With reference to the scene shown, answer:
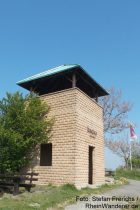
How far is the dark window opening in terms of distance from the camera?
1794 centimetres

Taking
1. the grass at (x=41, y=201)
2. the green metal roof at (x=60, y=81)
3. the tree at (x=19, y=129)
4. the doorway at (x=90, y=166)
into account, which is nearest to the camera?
the grass at (x=41, y=201)

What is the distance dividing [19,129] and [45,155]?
3.00 metres

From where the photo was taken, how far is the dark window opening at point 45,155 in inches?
706

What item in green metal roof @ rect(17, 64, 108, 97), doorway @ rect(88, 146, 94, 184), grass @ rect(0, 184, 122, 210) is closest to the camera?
grass @ rect(0, 184, 122, 210)

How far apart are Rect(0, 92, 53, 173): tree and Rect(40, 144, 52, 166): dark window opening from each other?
109cm

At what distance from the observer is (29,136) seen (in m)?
16.4

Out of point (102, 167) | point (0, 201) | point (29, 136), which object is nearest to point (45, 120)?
point (29, 136)

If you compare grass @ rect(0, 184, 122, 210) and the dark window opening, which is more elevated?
the dark window opening

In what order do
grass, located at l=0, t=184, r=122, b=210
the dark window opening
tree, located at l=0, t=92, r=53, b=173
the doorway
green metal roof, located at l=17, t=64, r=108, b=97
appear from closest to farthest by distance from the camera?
grass, located at l=0, t=184, r=122, b=210, tree, located at l=0, t=92, r=53, b=173, green metal roof, located at l=17, t=64, r=108, b=97, the dark window opening, the doorway

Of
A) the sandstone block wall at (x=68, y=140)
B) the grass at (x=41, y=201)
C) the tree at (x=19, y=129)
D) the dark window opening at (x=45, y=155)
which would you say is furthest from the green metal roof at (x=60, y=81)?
the grass at (x=41, y=201)

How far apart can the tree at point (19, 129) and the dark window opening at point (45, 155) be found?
1.09 m

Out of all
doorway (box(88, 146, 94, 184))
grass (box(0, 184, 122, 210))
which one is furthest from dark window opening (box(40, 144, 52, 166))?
grass (box(0, 184, 122, 210))

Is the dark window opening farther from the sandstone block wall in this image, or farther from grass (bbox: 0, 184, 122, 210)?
grass (bbox: 0, 184, 122, 210)

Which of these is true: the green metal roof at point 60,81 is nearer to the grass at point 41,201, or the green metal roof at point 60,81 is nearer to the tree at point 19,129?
the tree at point 19,129
